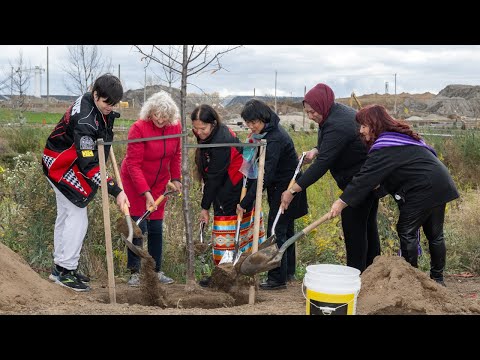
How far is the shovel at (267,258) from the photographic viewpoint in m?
4.09

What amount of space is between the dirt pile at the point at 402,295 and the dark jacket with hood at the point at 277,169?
46.4 inches

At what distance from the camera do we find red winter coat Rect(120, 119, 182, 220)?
16.0ft

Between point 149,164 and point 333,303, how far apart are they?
222 centimetres

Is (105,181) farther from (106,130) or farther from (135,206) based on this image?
(135,206)

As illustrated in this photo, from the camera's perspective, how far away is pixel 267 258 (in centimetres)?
413

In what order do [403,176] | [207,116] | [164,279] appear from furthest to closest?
[164,279], [207,116], [403,176]

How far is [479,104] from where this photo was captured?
29562 mm

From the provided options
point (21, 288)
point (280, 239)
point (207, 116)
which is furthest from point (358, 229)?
point (21, 288)

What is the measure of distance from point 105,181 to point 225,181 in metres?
1.22

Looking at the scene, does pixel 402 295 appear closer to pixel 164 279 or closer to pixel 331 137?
pixel 331 137

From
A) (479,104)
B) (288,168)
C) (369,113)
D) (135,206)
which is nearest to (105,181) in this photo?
(135,206)

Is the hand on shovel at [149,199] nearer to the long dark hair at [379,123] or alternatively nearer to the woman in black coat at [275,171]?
the woman in black coat at [275,171]

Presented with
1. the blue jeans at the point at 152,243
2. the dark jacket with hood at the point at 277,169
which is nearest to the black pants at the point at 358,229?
the dark jacket with hood at the point at 277,169

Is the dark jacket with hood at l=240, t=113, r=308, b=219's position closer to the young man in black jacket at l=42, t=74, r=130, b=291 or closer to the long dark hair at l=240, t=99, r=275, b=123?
the long dark hair at l=240, t=99, r=275, b=123
